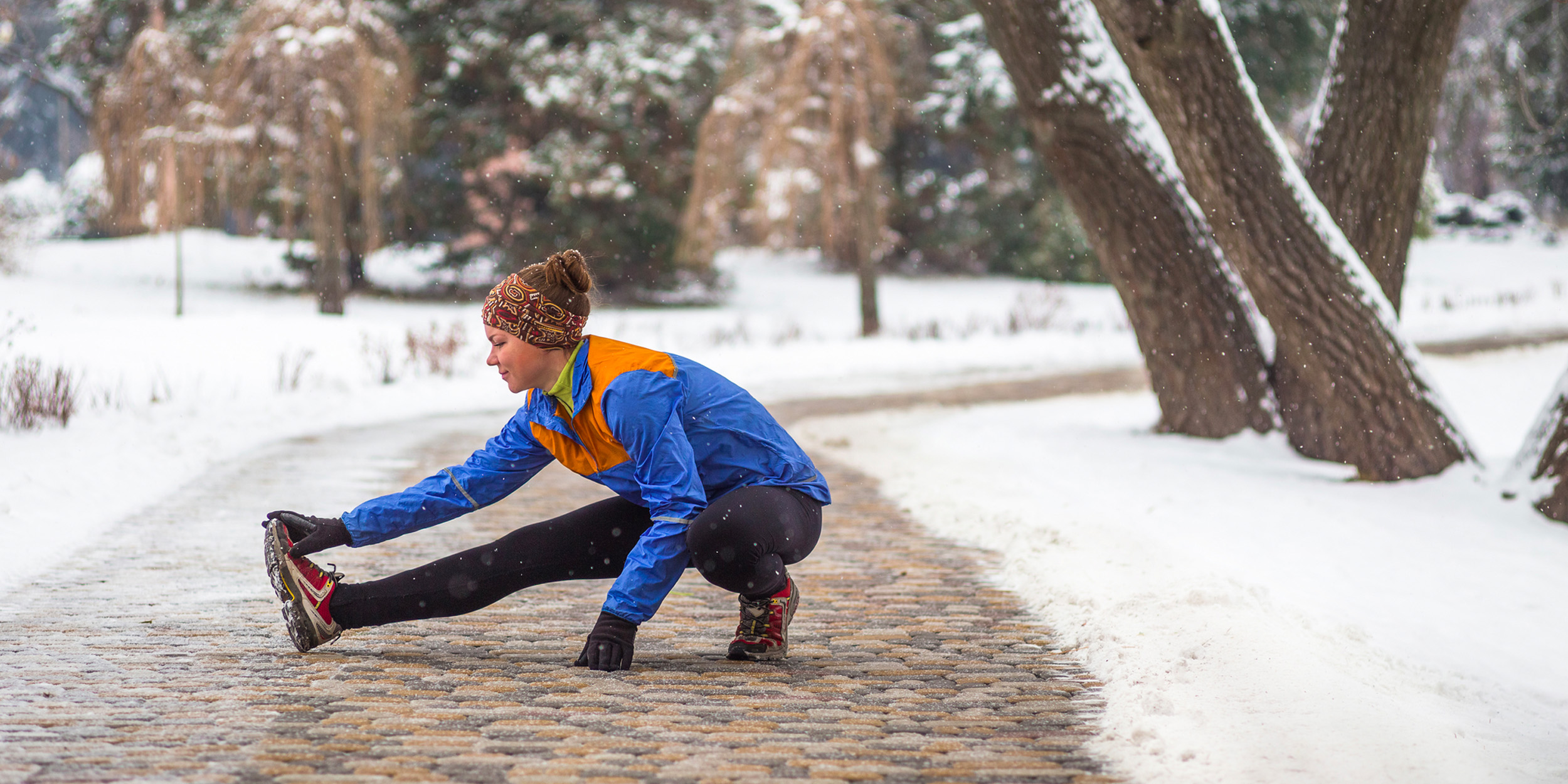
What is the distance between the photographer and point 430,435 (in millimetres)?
10672

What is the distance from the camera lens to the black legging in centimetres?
373

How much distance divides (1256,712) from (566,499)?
5.14m

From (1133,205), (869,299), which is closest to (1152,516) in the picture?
(1133,205)

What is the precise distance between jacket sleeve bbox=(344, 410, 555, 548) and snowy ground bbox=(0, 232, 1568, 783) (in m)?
1.91

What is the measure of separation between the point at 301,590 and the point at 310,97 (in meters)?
19.4

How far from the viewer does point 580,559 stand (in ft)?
13.1

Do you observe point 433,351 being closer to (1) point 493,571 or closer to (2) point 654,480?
(1) point 493,571

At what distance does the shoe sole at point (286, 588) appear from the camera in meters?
3.84

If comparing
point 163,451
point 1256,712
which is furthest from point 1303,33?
point 1256,712

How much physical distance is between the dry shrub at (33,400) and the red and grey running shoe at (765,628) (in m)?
7.12

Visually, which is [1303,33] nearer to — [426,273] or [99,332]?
[426,273]

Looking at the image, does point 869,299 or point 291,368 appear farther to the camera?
point 869,299

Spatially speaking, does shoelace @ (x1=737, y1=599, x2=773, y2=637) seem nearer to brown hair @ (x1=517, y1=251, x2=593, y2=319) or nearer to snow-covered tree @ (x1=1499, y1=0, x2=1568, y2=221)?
brown hair @ (x1=517, y1=251, x2=593, y2=319)

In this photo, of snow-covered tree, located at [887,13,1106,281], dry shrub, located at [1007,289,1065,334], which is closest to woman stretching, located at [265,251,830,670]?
dry shrub, located at [1007,289,1065,334]
